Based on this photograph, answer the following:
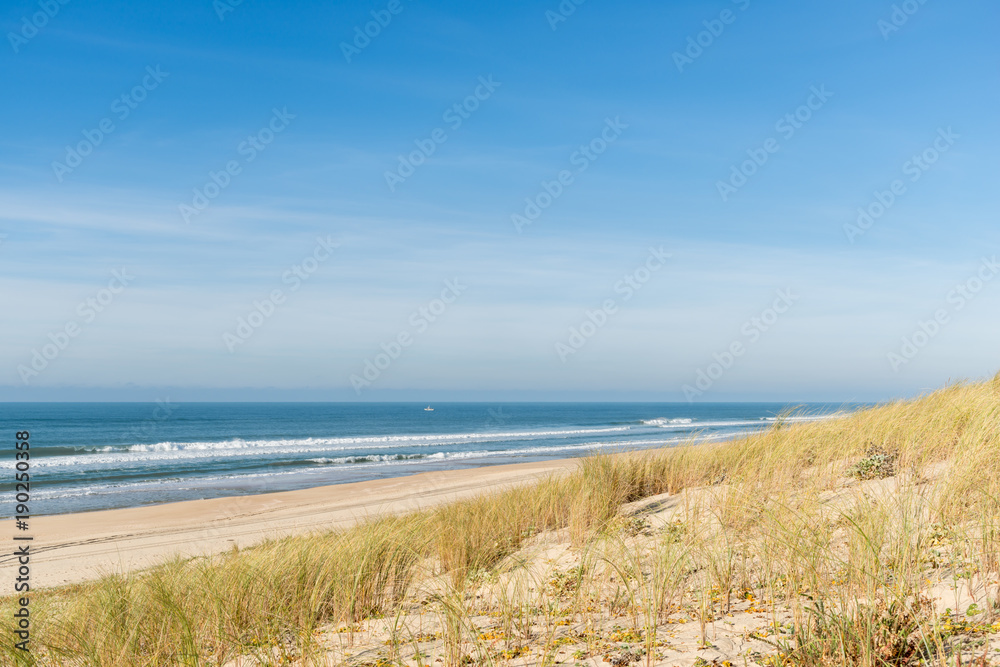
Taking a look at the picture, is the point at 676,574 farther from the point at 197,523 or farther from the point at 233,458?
the point at 233,458

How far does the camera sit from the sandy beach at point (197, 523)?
1184cm

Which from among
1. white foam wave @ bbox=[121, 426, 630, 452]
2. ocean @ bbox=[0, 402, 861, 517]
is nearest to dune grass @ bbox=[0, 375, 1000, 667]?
ocean @ bbox=[0, 402, 861, 517]

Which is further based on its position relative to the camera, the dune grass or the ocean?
the ocean

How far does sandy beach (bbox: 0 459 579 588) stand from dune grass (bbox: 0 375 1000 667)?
2.92 metres

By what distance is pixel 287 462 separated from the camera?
3303 cm

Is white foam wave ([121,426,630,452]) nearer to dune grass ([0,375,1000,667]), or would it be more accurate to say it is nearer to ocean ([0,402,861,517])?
ocean ([0,402,861,517])

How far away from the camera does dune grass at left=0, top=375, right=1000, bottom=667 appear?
3.59m

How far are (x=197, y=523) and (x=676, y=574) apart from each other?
1513 cm

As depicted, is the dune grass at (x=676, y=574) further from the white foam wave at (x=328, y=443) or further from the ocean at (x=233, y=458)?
→ the white foam wave at (x=328, y=443)

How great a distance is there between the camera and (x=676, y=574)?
4.62 meters

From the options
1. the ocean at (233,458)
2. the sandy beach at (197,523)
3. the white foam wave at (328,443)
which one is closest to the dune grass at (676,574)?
the sandy beach at (197,523)

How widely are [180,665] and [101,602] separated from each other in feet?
6.18

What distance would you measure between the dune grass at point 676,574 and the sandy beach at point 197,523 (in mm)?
2920

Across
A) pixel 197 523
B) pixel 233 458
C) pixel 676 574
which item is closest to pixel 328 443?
pixel 233 458
